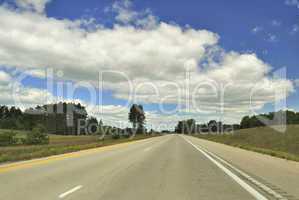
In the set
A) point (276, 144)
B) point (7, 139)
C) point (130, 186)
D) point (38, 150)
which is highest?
point (130, 186)

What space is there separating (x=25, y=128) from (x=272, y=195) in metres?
162

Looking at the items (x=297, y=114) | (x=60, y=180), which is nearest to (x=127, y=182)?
(x=60, y=180)

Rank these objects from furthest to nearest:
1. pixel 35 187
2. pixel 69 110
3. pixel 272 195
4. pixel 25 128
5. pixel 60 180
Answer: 1. pixel 69 110
2. pixel 25 128
3. pixel 60 180
4. pixel 35 187
5. pixel 272 195

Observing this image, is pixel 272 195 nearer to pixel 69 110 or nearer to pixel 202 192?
pixel 202 192

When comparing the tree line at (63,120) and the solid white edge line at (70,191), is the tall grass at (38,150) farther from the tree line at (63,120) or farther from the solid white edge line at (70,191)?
the tree line at (63,120)

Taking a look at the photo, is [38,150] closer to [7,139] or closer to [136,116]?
[7,139]

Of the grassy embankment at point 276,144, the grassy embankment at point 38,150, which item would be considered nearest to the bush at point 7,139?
Result: the grassy embankment at point 38,150

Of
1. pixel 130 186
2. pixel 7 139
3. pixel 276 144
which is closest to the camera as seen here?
pixel 130 186

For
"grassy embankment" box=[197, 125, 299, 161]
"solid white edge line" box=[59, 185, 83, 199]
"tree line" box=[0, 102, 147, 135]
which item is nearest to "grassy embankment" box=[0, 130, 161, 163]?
"solid white edge line" box=[59, 185, 83, 199]

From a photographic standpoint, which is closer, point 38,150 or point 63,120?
point 38,150

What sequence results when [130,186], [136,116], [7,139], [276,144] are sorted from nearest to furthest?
[130,186] → [276,144] → [7,139] → [136,116]

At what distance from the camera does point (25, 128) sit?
6407 inches

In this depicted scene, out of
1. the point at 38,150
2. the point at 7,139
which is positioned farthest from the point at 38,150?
the point at 7,139

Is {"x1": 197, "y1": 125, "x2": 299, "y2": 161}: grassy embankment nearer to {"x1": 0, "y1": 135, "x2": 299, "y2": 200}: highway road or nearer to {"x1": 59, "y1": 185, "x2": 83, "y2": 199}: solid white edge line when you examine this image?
{"x1": 0, "y1": 135, "x2": 299, "y2": 200}: highway road
